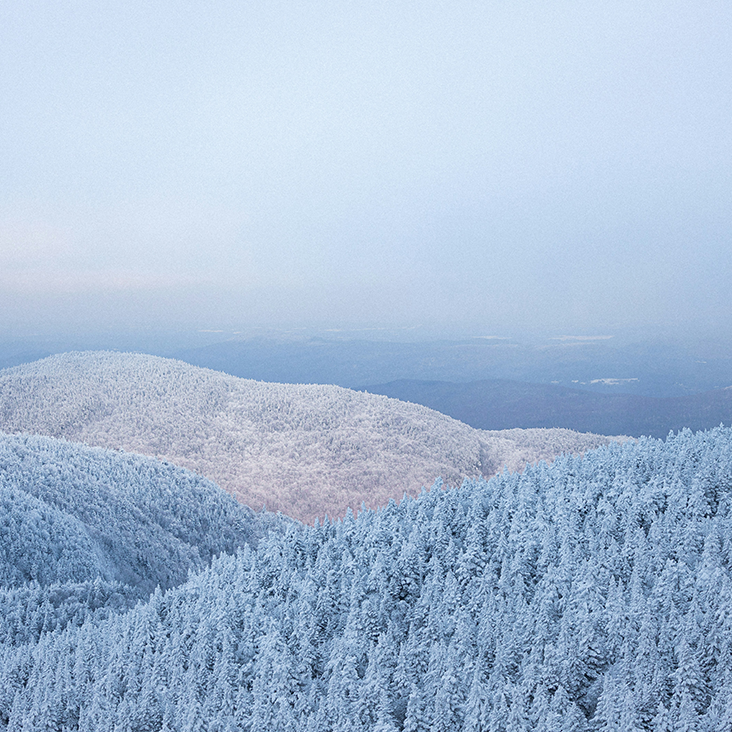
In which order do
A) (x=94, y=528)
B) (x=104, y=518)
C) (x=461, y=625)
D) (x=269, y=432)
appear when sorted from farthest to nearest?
(x=269, y=432) → (x=104, y=518) → (x=94, y=528) → (x=461, y=625)

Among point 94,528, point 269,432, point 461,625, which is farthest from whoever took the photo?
point 269,432

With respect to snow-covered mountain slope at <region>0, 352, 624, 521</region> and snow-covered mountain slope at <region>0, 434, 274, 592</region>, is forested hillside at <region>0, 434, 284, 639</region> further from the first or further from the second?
snow-covered mountain slope at <region>0, 352, 624, 521</region>

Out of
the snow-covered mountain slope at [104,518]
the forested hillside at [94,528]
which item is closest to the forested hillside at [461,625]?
the forested hillside at [94,528]

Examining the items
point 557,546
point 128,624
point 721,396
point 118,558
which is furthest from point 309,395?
point 557,546

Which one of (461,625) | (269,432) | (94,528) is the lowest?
(94,528)

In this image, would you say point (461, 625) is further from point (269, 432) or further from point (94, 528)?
point (269, 432)

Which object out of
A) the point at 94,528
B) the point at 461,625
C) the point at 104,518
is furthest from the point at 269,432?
the point at 461,625

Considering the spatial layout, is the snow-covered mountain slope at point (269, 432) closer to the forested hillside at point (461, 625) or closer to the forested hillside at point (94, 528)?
the forested hillside at point (94, 528)
